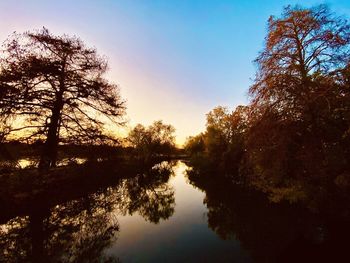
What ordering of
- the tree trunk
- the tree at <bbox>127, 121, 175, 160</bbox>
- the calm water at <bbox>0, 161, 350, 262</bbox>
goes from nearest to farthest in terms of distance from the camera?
the calm water at <bbox>0, 161, 350, 262</bbox>
the tree trunk
the tree at <bbox>127, 121, 175, 160</bbox>

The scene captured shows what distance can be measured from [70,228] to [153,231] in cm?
417

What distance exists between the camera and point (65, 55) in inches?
587

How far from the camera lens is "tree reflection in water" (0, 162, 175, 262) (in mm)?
9404

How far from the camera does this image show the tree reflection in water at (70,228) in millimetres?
9404

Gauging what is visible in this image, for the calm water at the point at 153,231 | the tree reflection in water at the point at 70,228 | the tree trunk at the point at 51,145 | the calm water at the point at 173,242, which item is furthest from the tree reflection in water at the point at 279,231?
the tree trunk at the point at 51,145

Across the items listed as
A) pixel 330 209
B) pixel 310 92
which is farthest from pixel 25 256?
pixel 330 209

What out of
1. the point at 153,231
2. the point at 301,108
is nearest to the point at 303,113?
the point at 301,108

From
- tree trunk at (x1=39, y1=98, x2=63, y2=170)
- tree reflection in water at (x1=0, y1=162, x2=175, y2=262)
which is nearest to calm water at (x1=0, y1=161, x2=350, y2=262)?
tree reflection in water at (x1=0, y1=162, x2=175, y2=262)

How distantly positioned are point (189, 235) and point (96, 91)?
9.73 m

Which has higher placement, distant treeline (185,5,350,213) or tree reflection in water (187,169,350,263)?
distant treeline (185,5,350,213)

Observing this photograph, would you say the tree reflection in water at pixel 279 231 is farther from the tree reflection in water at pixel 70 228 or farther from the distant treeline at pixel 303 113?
the tree reflection in water at pixel 70 228

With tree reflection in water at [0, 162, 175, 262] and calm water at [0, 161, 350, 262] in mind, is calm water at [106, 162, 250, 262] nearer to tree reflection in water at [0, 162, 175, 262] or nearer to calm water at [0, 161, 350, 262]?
calm water at [0, 161, 350, 262]

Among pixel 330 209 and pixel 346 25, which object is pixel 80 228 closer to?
pixel 330 209

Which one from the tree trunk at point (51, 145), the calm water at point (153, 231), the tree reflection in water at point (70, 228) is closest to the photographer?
the tree reflection in water at point (70, 228)
